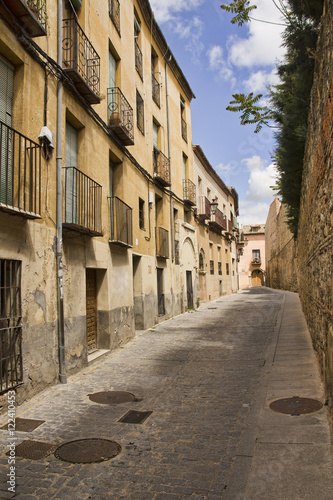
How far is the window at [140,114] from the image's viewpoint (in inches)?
483

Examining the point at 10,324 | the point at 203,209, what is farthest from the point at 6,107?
the point at 203,209

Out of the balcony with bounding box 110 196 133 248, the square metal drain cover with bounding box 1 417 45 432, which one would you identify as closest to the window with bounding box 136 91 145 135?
the balcony with bounding box 110 196 133 248

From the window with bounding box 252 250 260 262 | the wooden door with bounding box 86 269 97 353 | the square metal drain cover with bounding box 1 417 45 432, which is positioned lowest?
the square metal drain cover with bounding box 1 417 45 432

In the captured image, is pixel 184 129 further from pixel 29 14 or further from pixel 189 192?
pixel 29 14

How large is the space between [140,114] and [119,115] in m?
2.97

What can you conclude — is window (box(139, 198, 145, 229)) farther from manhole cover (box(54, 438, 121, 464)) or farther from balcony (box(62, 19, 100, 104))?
manhole cover (box(54, 438, 121, 464))

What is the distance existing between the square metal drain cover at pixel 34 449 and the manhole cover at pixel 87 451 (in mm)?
102

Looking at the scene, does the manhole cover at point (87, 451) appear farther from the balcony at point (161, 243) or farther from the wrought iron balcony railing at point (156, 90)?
the wrought iron balcony railing at point (156, 90)

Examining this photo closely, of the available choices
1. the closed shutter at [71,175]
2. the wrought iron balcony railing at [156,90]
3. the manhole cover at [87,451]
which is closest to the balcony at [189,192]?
the wrought iron balcony railing at [156,90]

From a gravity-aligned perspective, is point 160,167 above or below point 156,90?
below

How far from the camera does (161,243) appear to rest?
46.0ft

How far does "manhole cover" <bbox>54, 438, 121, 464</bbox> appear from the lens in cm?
365

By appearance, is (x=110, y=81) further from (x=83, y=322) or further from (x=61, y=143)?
(x=83, y=322)

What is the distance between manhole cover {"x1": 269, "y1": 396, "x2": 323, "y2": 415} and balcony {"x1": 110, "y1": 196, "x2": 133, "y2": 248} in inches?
210
